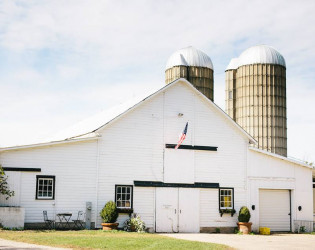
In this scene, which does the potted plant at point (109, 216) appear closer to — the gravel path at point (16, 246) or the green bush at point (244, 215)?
the gravel path at point (16, 246)

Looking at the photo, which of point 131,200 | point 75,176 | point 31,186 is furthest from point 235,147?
point 31,186

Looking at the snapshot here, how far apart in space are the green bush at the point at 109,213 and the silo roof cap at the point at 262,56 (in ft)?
84.2

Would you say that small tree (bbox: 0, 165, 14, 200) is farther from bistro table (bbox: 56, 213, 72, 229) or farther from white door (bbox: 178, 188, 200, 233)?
white door (bbox: 178, 188, 200, 233)

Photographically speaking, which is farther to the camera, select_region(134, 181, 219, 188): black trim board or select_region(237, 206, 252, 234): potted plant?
select_region(237, 206, 252, 234): potted plant

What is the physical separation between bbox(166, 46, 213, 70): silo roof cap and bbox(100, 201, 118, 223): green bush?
77.7ft

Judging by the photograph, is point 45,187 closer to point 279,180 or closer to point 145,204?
point 145,204

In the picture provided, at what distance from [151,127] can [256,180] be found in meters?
6.78

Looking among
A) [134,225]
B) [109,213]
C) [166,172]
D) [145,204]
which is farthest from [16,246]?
[166,172]

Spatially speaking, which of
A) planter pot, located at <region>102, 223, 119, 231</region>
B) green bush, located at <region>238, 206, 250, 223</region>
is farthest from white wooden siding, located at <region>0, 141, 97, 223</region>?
green bush, located at <region>238, 206, 250, 223</region>

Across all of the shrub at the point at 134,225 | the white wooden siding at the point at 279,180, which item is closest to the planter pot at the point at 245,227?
the white wooden siding at the point at 279,180

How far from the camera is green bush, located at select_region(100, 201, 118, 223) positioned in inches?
960

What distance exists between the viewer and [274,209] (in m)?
29.1

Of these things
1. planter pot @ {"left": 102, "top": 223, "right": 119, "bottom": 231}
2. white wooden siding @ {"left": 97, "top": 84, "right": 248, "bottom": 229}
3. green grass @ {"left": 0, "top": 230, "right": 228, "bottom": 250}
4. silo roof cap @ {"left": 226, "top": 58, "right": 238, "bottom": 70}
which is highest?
silo roof cap @ {"left": 226, "top": 58, "right": 238, "bottom": 70}

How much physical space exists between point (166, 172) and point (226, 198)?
12.7 ft
